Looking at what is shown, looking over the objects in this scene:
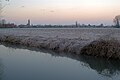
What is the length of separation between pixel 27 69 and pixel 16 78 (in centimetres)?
272

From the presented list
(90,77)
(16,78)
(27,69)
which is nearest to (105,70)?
(90,77)

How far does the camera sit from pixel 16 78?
13898 mm

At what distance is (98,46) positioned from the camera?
22.5 metres

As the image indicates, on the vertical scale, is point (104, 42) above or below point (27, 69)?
above

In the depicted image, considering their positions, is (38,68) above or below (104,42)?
below

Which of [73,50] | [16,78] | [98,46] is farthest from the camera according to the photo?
[73,50]

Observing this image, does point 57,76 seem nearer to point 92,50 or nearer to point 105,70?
point 105,70

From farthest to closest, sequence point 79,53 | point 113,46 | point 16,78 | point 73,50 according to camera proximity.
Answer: point 73,50
point 79,53
point 113,46
point 16,78

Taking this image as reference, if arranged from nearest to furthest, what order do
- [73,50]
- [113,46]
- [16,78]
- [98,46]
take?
1. [16,78]
2. [113,46]
3. [98,46]
4. [73,50]

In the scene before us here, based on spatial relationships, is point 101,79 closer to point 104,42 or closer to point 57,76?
point 57,76

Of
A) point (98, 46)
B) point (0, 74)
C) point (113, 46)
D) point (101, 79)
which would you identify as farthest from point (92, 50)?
point (0, 74)

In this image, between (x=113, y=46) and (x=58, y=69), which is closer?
(x=58, y=69)

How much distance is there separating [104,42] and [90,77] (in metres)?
8.05

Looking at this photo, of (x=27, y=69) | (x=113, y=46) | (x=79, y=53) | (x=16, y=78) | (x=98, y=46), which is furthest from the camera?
(x=79, y=53)
